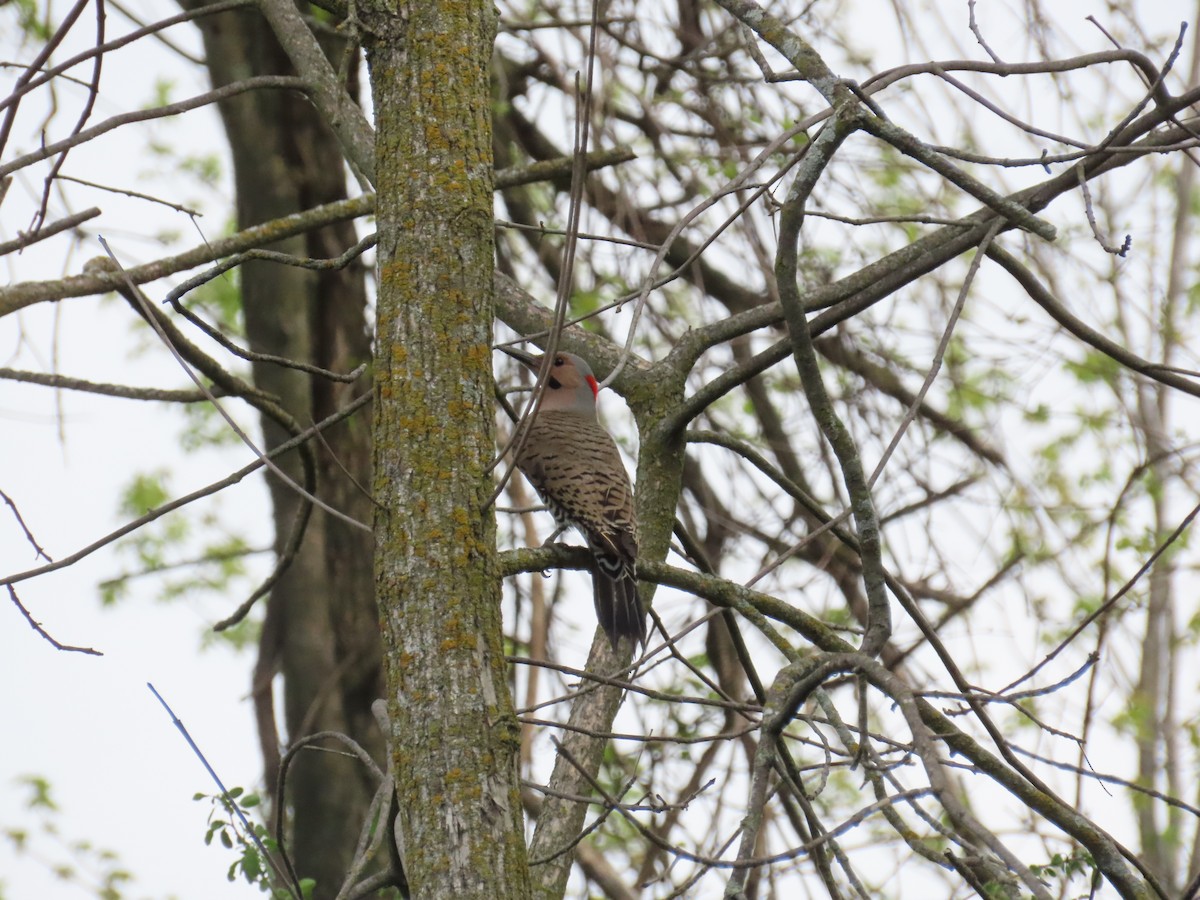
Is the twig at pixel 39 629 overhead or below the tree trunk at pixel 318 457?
below

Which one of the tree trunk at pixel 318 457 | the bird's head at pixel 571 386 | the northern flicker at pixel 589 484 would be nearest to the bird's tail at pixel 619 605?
the northern flicker at pixel 589 484

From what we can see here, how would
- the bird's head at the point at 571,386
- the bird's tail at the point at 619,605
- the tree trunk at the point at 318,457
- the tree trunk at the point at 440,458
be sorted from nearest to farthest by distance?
the tree trunk at the point at 440,458 → the bird's tail at the point at 619,605 → the bird's head at the point at 571,386 → the tree trunk at the point at 318,457

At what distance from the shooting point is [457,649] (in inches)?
95.1

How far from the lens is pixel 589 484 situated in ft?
16.5

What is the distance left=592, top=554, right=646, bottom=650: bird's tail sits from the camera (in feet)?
13.5

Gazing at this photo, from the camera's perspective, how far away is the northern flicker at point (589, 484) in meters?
4.18

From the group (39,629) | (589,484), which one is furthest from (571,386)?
(39,629)

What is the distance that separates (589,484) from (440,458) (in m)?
2.53

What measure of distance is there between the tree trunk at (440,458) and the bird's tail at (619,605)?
59.6 inches

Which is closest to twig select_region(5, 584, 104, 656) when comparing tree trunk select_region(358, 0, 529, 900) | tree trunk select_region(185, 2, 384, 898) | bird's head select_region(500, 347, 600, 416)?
tree trunk select_region(358, 0, 529, 900)

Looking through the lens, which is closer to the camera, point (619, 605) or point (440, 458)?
point (440, 458)

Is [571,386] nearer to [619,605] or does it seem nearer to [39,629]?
[619,605]

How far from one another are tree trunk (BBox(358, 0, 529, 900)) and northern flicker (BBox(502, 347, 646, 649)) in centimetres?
119

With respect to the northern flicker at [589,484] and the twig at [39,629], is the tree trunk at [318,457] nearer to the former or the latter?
the northern flicker at [589,484]
